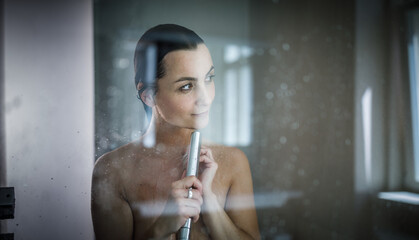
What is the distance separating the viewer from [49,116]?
16.2 inches

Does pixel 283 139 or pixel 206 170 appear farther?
pixel 283 139

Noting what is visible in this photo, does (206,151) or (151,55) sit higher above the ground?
(151,55)

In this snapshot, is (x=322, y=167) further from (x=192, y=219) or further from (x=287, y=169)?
(x=192, y=219)

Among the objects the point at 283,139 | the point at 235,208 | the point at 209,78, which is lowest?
the point at 235,208

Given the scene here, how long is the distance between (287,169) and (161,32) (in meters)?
0.37

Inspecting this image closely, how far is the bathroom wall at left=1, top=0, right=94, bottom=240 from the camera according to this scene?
0.40 metres

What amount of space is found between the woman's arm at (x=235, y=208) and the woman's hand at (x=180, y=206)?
19 mm

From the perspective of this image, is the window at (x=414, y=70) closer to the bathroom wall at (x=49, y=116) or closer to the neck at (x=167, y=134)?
the neck at (x=167, y=134)

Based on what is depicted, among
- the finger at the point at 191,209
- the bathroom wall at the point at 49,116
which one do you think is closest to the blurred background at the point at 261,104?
the bathroom wall at the point at 49,116

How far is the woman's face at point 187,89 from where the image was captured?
453 millimetres

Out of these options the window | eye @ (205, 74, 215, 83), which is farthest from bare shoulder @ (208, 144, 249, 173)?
the window

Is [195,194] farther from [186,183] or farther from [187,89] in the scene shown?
[187,89]

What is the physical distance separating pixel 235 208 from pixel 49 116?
0.31m

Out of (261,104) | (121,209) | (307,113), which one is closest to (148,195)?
(121,209)
